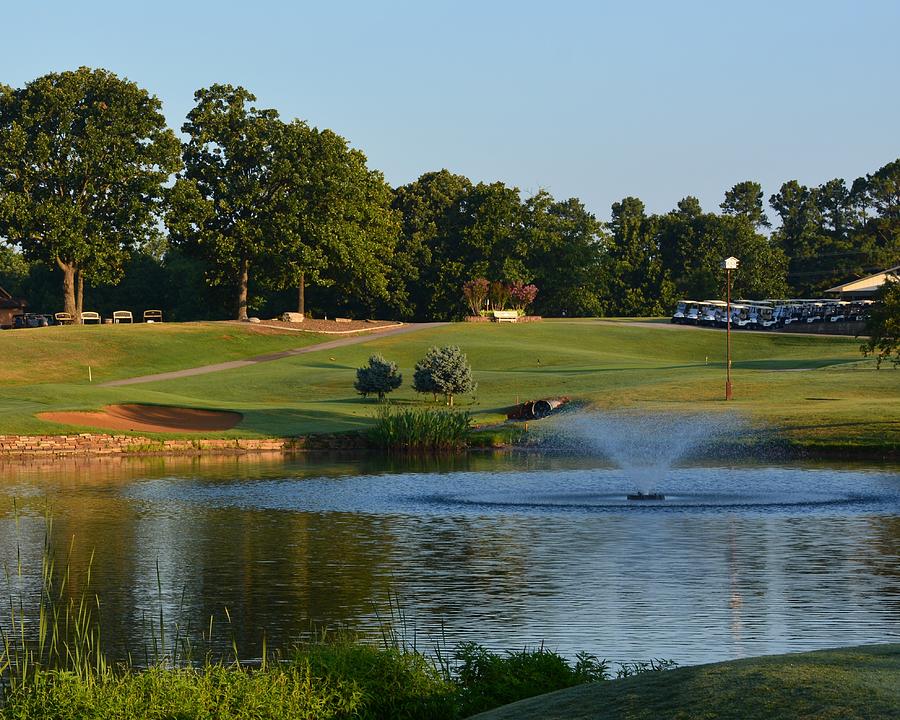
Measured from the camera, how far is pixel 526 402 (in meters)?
51.0

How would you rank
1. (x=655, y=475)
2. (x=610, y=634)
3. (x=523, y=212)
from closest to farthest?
(x=610, y=634)
(x=655, y=475)
(x=523, y=212)

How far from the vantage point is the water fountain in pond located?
39.7 meters

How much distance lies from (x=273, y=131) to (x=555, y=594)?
273 ft

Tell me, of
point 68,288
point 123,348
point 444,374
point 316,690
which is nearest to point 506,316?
point 68,288

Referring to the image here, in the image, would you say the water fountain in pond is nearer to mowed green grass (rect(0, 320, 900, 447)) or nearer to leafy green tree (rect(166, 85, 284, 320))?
mowed green grass (rect(0, 320, 900, 447))

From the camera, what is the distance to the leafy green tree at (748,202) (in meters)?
184

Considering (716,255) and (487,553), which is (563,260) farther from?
(487,553)

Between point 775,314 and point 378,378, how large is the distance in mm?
49158

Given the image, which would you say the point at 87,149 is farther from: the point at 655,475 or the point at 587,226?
the point at 655,475

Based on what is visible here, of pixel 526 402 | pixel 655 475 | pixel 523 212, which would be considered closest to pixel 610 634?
pixel 655 475

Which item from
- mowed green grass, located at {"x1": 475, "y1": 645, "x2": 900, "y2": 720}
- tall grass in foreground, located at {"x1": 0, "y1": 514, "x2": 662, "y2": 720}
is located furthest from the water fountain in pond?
mowed green grass, located at {"x1": 475, "y1": 645, "x2": 900, "y2": 720}

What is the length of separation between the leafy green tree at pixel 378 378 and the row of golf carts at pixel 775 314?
45.7 metres

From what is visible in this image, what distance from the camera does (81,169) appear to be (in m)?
93.3

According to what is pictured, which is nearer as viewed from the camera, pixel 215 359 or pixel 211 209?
pixel 215 359
